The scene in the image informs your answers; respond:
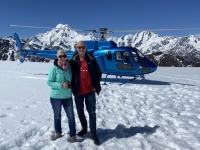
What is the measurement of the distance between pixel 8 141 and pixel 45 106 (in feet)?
9.31

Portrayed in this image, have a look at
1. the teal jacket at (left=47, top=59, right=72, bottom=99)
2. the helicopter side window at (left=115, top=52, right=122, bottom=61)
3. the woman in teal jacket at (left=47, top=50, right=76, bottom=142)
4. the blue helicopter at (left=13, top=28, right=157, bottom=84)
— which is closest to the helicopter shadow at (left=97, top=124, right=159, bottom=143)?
the woman in teal jacket at (left=47, top=50, right=76, bottom=142)

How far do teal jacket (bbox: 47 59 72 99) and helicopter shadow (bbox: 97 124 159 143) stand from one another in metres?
1.33

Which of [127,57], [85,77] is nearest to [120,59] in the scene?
[127,57]

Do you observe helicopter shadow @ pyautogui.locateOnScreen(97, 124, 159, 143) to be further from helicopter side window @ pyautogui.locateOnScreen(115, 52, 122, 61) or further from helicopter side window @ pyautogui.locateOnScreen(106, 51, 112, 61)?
helicopter side window @ pyautogui.locateOnScreen(106, 51, 112, 61)

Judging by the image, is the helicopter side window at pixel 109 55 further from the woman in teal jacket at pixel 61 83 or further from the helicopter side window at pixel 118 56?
the woman in teal jacket at pixel 61 83

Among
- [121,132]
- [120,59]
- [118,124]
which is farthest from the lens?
[120,59]

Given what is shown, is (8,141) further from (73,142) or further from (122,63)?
(122,63)

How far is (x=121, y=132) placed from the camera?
15.2ft

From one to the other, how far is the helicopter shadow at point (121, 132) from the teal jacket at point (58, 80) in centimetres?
133

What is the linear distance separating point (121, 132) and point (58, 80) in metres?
2.01

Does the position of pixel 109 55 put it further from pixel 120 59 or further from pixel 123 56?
pixel 123 56

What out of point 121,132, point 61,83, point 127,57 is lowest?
point 121,132

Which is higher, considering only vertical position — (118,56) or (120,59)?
(118,56)

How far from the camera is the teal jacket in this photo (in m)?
3.79
